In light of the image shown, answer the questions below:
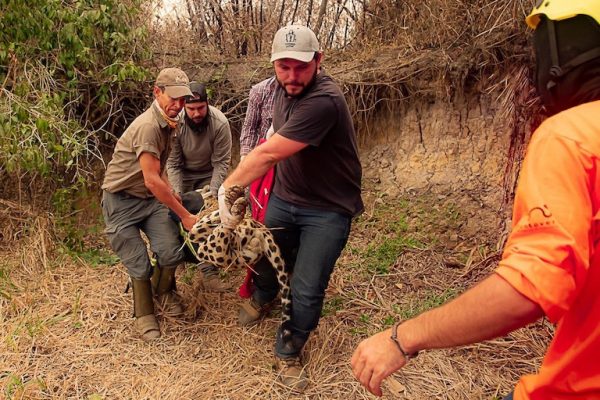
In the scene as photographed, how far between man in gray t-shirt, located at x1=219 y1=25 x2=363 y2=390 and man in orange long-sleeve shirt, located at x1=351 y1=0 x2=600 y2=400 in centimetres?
161

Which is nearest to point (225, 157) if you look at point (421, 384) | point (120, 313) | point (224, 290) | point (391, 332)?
point (224, 290)

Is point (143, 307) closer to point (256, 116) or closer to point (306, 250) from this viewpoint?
point (306, 250)

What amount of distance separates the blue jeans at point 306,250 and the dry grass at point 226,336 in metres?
0.37

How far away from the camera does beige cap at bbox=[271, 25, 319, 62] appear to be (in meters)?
2.74

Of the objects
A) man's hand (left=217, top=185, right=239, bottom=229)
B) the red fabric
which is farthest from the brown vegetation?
man's hand (left=217, top=185, right=239, bottom=229)

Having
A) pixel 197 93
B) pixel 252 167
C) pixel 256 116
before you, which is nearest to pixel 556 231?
pixel 252 167

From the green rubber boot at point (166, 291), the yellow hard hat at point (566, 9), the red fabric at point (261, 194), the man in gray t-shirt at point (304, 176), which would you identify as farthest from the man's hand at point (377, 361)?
the green rubber boot at point (166, 291)

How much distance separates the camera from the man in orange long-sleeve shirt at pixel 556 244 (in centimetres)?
90

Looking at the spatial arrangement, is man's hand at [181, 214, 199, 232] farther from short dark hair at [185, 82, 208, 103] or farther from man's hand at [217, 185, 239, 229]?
short dark hair at [185, 82, 208, 103]

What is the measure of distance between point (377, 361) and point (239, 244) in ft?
6.26

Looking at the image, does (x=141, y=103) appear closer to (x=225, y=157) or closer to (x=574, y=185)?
(x=225, y=157)

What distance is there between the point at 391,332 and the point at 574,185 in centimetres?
57

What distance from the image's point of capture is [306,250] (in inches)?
118

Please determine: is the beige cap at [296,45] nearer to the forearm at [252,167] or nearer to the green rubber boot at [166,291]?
the forearm at [252,167]
